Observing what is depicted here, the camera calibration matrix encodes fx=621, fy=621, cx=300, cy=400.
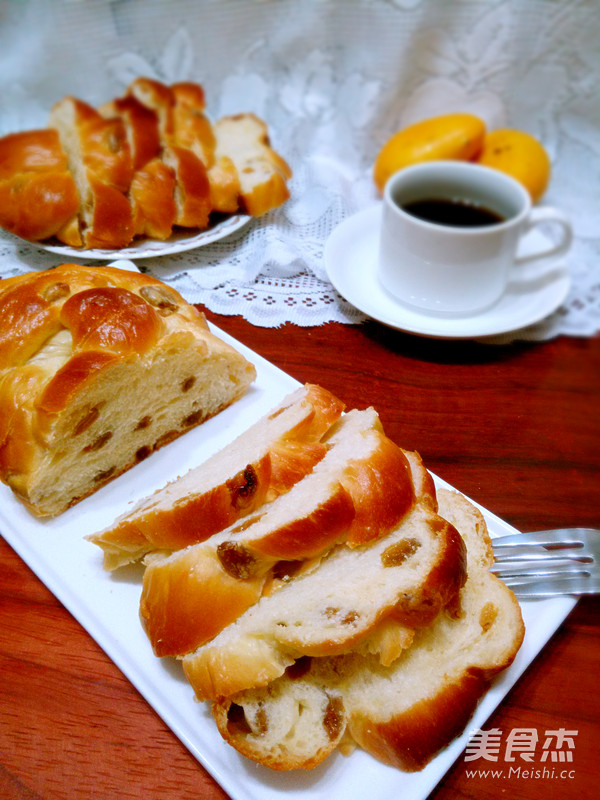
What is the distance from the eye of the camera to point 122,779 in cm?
104

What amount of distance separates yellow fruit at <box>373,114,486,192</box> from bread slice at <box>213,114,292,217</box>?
0.42m

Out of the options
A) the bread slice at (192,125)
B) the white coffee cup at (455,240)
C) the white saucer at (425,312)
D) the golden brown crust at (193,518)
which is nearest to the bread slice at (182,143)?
the bread slice at (192,125)

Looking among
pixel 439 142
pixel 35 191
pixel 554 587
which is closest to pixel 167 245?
pixel 35 191

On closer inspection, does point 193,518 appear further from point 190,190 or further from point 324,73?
point 324,73

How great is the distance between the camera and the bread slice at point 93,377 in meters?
1.31

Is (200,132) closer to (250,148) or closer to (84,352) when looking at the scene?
(250,148)

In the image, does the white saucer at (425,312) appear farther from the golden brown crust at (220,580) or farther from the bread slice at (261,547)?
the golden brown crust at (220,580)

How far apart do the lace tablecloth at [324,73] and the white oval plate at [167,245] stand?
0.09 meters

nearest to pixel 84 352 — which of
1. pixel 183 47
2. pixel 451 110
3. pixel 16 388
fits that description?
pixel 16 388

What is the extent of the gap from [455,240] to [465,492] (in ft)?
2.29

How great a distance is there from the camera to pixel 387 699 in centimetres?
102

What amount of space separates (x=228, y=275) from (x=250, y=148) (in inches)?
22.4

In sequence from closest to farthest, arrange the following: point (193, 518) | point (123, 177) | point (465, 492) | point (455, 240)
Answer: point (193, 518) → point (465, 492) → point (455, 240) → point (123, 177)

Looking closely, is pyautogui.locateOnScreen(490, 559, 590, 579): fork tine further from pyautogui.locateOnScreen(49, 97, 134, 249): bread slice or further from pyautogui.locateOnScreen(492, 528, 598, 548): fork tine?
pyautogui.locateOnScreen(49, 97, 134, 249): bread slice
